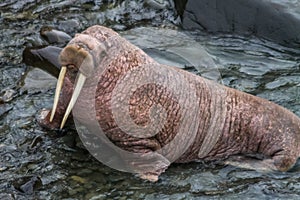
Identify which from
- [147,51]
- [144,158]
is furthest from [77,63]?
[147,51]

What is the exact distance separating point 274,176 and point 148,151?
1.50m

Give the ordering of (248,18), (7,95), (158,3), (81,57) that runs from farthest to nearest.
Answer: (158,3) → (248,18) → (7,95) → (81,57)

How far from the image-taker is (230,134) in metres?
7.51

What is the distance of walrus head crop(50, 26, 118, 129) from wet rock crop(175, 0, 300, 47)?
14.6 ft

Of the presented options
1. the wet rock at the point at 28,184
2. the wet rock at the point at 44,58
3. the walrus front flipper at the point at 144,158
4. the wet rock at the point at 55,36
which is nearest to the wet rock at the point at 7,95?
the wet rock at the point at 44,58

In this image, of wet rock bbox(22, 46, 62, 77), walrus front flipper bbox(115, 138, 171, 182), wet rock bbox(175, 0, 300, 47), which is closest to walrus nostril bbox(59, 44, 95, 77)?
walrus front flipper bbox(115, 138, 171, 182)

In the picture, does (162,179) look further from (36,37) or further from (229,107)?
(36,37)

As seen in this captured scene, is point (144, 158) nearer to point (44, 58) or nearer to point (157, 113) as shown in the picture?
point (157, 113)

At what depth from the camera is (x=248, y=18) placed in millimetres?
10555

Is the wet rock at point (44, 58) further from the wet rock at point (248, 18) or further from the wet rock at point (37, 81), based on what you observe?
the wet rock at point (248, 18)

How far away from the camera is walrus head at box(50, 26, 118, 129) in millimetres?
6242

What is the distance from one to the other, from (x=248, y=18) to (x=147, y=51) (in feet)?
6.54

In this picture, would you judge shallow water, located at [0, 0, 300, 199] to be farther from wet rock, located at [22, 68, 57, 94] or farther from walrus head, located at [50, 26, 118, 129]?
walrus head, located at [50, 26, 118, 129]

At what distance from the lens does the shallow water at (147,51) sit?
6.78m
